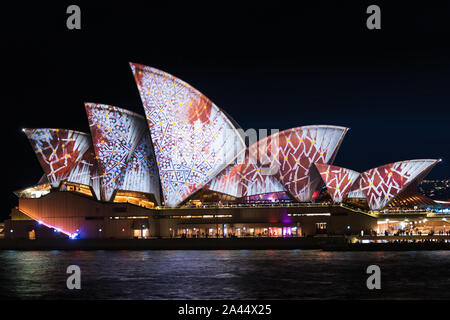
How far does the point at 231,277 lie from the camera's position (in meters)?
33.2

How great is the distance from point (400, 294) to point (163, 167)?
35.5 metres

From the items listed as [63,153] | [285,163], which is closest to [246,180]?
[285,163]

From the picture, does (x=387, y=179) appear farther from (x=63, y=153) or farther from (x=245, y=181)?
(x=63, y=153)

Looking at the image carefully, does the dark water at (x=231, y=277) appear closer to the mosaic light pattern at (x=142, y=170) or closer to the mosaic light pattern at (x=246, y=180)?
the mosaic light pattern at (x=246, y=180)

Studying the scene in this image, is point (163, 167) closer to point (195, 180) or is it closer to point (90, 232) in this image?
point (195, 180)

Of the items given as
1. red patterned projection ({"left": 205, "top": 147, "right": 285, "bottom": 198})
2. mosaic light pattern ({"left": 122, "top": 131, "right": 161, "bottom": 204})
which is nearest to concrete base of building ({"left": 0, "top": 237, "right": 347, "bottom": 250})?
mosaic light pattern ({"left": 122, "top": 131, "right": 161, "bottom": 204})

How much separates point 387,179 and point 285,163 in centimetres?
1008

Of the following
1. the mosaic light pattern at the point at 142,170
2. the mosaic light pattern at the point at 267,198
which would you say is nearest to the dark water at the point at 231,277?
the mosaic light pattern at the point at 142,170

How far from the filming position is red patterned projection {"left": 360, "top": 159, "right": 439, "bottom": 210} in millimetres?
61812

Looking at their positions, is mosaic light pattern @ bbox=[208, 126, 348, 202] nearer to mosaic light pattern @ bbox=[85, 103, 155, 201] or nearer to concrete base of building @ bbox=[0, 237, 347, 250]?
concrete base of building @ bbox=[0, 237, 347, 250]

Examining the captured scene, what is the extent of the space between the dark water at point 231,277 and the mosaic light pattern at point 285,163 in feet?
51.8

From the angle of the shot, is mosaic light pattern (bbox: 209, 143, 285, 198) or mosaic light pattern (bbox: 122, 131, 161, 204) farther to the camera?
mosaic light pattern (bbox: 122, 131, 161, 204)

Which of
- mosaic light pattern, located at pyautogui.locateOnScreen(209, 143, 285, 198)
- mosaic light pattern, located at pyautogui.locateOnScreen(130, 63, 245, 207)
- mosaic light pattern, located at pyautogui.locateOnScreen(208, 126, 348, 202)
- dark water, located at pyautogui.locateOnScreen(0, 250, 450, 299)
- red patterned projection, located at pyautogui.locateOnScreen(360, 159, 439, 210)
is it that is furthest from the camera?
red patterned projection, located at pyautogui.locateOnScreen(360, 159, 439, 210)

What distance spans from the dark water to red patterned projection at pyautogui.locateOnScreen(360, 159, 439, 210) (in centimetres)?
1640
